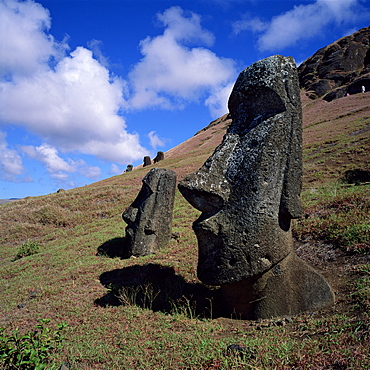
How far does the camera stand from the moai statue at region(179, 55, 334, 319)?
424cm

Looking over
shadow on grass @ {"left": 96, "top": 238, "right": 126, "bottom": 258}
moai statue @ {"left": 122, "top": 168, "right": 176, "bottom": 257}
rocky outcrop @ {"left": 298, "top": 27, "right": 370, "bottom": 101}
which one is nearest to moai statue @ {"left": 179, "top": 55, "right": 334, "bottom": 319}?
moai statue @ {"left": 122, "top": 168, "right": 176, "bottom": 257}

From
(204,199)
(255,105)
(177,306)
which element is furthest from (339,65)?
(177,306)

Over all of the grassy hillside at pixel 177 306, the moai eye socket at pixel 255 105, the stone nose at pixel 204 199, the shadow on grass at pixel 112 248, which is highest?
the moai eye socket at pixel 255 105

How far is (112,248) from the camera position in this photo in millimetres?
10570

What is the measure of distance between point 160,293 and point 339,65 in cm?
7726

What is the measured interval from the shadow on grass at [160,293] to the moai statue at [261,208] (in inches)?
29.3

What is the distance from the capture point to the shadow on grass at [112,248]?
392 inches

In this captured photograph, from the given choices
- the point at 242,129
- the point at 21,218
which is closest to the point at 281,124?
the point at 242,129

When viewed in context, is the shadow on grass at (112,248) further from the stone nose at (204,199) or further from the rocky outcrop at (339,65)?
the rocky outcrop at (339,65)

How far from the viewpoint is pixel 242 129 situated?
15.9 ft

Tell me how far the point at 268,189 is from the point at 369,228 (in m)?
2.80

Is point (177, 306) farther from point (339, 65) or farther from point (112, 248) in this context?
point (339, 65)

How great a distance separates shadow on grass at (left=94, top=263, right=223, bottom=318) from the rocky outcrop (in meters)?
62.1

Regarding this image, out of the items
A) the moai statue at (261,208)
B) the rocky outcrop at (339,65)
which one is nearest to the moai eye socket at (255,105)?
the moai statue at (261,208)
